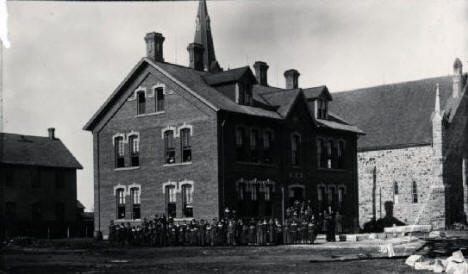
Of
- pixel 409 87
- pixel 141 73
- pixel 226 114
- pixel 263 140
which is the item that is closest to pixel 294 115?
pixel 263 140

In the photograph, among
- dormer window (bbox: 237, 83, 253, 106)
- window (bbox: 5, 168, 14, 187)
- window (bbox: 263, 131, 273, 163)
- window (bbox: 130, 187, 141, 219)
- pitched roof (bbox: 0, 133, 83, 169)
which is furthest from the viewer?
pitched roof (bbox: 0, 133, 83, 169)

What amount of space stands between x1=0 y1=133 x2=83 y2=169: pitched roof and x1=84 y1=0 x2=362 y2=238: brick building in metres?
14.6

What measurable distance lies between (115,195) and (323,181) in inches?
484

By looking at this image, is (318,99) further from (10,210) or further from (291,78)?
(10,210)

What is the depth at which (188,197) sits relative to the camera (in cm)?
3484

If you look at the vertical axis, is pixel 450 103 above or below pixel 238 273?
above

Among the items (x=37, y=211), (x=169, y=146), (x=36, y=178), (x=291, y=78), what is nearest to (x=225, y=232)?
(x=169, y=146)

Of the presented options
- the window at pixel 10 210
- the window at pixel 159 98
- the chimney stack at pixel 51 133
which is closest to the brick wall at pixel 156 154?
the window at pixel 159 98

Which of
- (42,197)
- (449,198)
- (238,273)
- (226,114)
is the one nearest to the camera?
(238,273)

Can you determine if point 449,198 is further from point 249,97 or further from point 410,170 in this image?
point 249,97

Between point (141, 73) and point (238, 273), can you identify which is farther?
point (141, 73)

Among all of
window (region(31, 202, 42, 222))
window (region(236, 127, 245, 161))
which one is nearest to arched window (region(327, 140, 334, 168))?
window (region(236, 127, 245, 161))

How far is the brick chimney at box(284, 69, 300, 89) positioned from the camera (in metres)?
44.6

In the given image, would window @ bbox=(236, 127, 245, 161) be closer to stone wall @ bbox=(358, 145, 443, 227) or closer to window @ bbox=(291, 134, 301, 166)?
window @ bbox=(291, 134, 301, 166)
